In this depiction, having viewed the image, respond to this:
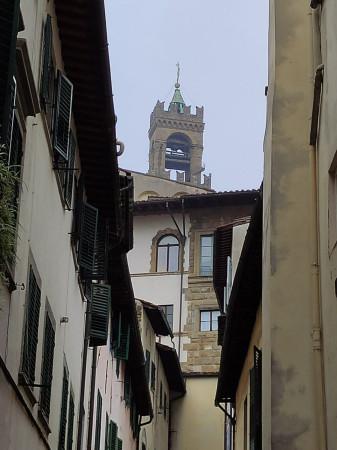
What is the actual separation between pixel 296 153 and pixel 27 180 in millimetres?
4860

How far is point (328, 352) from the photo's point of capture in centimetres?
1241

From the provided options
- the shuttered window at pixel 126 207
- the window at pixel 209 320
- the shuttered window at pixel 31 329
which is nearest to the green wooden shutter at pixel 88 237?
the shuttered window at pixel 126 207

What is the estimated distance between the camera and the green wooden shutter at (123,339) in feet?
83.7

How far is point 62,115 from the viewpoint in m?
13.6

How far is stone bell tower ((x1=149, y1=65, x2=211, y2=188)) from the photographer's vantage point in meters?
106

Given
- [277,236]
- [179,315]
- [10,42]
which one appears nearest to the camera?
[10,42]

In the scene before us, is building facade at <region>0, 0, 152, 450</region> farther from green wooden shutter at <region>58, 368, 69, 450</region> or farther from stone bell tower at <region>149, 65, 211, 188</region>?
stone bell tower at <region>149, 65, 211, 188</region>

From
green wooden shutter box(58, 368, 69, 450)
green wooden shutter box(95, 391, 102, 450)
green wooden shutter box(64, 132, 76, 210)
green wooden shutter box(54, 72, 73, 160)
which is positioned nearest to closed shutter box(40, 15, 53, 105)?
green wooden shutter box(54, 72, 73, 160)

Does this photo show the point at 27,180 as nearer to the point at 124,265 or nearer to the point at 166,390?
the point at 124,265

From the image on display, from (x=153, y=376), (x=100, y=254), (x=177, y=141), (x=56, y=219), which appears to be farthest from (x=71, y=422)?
(x=177, y=141)

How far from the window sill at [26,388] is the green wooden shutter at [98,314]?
733cm

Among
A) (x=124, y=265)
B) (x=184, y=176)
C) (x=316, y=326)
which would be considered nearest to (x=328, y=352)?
(x=316, y=326)

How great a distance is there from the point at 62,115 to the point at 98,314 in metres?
6.88

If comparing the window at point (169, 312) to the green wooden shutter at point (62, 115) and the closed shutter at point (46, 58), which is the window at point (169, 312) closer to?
the green wooden shutter at point (62, 115)
